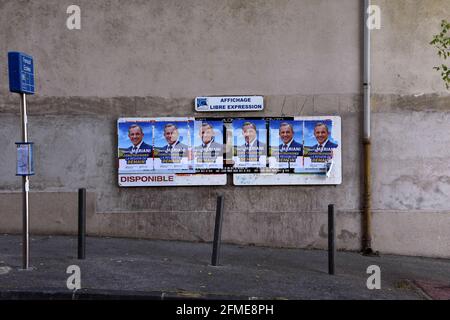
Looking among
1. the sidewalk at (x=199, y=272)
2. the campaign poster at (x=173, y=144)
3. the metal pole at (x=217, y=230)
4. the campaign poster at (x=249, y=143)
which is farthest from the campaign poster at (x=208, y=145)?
the metal pole at (x=217, y=230)

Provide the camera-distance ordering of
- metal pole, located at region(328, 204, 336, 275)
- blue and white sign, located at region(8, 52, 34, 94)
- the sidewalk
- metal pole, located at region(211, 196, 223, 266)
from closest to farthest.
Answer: the sidewalk → blue and white sign, located at region(8, 52, 34, 94) → metal pole, located at region(328, 204, 336, 275) → metal pole, located at region(211, 196, 223, 266)

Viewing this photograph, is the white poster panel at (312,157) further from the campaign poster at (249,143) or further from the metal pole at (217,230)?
the metal pole at (217,230)

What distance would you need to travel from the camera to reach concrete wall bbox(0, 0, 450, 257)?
1062cm

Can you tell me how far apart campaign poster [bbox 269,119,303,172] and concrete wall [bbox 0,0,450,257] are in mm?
285

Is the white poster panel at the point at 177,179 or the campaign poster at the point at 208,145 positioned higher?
the campaign poster at the point at 208,145

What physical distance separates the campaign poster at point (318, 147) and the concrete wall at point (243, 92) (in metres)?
0.26

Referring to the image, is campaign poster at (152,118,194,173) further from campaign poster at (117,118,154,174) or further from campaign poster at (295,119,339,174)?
campaign poster at (295,119,339,174)

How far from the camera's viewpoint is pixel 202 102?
418 inches

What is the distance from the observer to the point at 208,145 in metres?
10.7

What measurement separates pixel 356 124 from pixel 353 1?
7.23 feet

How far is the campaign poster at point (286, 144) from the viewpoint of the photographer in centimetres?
1066

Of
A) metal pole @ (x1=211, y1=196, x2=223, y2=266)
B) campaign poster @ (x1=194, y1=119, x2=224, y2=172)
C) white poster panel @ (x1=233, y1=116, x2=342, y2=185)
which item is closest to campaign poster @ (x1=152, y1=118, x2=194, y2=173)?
campaign poster @ (x1=194, y1=119, x2=224, y2=172)

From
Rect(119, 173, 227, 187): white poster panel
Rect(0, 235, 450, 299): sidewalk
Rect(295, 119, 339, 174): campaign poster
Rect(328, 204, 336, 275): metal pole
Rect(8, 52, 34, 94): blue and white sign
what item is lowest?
Rect(0, 235, 450, 299): sidewalk
